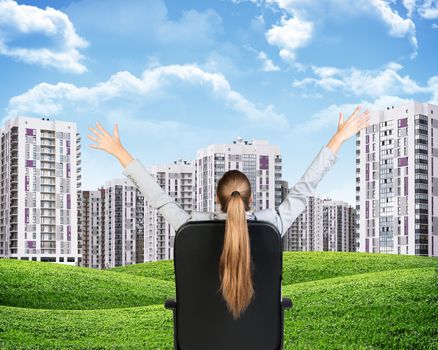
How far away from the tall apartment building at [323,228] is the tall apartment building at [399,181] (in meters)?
21.3

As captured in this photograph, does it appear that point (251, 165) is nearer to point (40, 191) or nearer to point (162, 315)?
point (40, 191)

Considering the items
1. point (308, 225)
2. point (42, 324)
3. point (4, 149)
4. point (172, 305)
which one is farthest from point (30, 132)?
point (172, 305)

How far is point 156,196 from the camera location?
303 centimetres

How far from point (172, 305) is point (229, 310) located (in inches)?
10.7

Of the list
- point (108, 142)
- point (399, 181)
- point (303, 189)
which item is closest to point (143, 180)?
point (108, 142)

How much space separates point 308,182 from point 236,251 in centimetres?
64

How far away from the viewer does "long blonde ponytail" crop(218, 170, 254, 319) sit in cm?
266

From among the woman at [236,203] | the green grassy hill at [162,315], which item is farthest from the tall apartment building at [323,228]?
the woman at [236,203]

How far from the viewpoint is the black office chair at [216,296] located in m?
2.83

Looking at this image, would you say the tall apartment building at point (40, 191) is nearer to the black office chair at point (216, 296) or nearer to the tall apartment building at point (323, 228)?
the tall apartment building at point (323, 228)

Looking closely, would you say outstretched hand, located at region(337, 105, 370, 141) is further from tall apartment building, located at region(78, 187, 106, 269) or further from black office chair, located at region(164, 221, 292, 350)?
tall apartment building, located at region(78, 187, 106, 269)

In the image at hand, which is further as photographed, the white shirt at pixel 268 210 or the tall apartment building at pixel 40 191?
the tall apartment building at pixel 40 191

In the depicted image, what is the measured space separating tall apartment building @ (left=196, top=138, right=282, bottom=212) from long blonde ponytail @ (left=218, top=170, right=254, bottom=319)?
48.5 metres

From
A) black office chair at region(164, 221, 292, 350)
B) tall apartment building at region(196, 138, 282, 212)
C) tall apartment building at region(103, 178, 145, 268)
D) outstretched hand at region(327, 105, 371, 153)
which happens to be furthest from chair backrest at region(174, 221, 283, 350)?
tall apartment building at region(103, 178, 145, 268)
